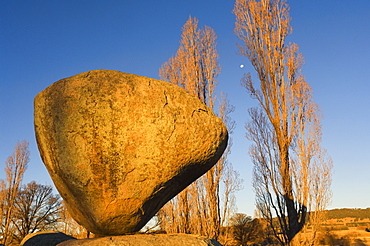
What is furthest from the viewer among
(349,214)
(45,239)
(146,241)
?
(349,214)

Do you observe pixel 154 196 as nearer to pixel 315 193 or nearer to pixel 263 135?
pixel 263 135

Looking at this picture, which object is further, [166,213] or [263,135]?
[166,213]

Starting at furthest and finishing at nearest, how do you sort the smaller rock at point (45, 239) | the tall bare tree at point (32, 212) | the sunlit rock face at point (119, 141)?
1. the tall bare tree at point (32, 212)
2. the smaller rock at point (45, 239)
3. the sunlit rock face at point (119, 141)

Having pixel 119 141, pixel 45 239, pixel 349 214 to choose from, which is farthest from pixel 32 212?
pixel 349 214

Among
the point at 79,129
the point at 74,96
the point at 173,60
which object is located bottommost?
the point at 79,129

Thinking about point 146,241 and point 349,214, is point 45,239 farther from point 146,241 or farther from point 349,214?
point 349,214

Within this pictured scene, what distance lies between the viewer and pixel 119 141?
363cm

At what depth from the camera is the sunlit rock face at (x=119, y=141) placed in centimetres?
362

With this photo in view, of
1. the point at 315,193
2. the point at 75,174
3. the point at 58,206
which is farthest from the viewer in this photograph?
the point at 58,206

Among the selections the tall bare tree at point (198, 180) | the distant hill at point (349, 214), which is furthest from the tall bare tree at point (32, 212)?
the distant hill at point (349, 214)

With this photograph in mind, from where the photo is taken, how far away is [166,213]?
13.5m

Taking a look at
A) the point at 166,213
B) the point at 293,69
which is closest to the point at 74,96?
the point at 293,69

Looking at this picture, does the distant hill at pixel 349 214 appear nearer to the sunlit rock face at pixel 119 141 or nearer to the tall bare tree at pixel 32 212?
the tall bare tree at pixel 32 212

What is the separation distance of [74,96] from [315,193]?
360 inches
